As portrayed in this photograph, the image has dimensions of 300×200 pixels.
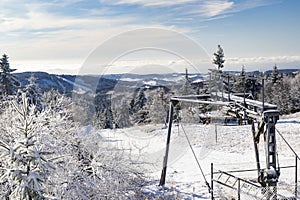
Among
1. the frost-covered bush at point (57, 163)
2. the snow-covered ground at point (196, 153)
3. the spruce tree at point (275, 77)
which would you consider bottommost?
the snow-covered ground at point (196, 153)

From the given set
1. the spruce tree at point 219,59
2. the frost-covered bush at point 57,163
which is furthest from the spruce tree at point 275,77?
the frost-covered bush at point 57,163

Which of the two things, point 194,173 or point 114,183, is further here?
point 194,173

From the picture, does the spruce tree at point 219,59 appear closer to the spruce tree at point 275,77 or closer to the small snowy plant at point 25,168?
the spruce tree at point 275,77

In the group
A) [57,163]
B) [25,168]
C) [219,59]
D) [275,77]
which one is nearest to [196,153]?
[57,163]

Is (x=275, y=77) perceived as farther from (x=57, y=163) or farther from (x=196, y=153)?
(x=57, y=163)

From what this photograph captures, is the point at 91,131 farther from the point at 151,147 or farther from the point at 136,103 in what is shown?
the point at 136,103

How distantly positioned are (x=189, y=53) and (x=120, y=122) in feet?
77.3

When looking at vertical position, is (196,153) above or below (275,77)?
below

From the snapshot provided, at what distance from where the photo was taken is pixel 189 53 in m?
11.8

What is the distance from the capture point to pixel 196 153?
54.1ft

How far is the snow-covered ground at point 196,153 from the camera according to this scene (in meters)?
10.4

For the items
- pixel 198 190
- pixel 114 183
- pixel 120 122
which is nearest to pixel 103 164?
pixel 114 183

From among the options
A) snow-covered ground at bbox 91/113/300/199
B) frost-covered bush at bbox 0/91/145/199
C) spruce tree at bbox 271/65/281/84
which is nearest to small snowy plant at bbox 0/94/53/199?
frost-covered bush at bbox 0/91/145/199

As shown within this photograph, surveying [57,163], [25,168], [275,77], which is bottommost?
[57,163]
